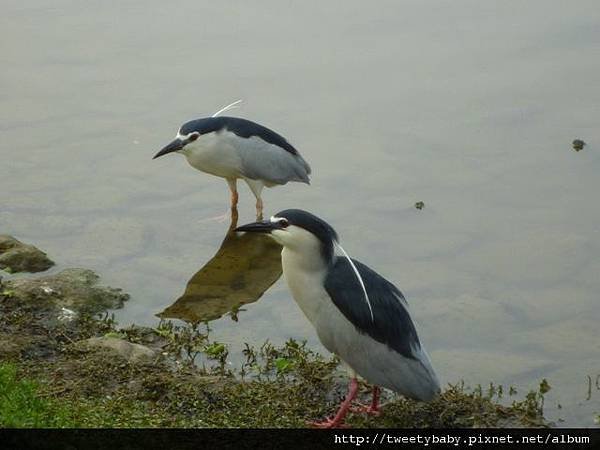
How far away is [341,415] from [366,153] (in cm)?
483

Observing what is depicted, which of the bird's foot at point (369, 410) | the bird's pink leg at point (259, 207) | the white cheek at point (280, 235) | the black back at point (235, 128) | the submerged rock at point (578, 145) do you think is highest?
the submerged rock at point (578, 145)

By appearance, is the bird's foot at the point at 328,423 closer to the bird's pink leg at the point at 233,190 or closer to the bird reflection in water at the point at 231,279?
the bird reflection in water at the point at 231,279

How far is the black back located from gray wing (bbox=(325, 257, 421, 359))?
145 inches

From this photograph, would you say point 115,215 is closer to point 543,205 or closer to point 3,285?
point 3,285

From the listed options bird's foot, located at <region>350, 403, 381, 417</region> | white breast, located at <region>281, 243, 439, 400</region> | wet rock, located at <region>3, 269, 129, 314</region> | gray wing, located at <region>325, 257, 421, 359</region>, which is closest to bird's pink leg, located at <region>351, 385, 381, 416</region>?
bird's foot, located at <region>350, 403, 381, 417</region>

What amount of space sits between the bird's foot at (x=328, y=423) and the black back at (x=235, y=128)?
3.99m

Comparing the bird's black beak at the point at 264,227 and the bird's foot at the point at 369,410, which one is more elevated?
the bird's black beak at the point at 264,227

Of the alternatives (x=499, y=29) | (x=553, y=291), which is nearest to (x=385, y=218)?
(x=553, y=291)

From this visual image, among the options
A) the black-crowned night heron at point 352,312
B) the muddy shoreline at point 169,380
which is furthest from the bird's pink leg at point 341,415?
the muddy shoreline at point 169,380

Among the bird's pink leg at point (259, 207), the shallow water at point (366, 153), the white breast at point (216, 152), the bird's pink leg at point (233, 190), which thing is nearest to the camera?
the shallow water at point (366, 153)

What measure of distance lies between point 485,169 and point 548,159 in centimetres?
60

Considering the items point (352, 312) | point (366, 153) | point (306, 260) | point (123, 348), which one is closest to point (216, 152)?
point (366, 153)

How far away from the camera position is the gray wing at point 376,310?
6117mm

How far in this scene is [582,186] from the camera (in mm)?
9867
